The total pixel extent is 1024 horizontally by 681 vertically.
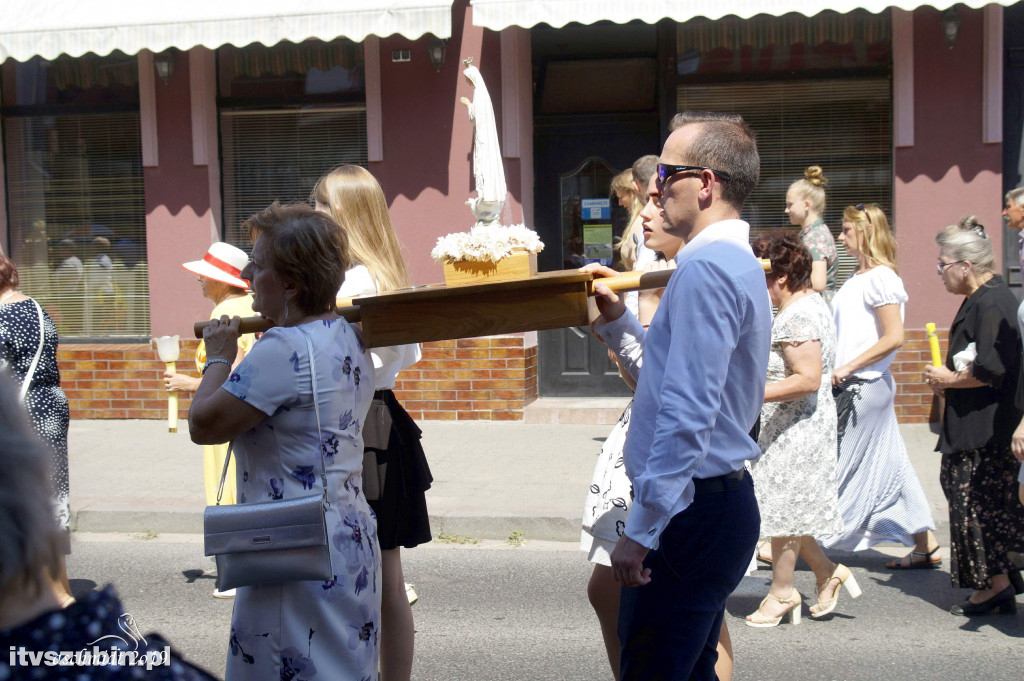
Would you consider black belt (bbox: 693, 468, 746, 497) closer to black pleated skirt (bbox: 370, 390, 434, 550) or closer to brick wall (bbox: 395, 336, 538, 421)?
black pleated skirt (bbox: 370, 390, 434, 550)

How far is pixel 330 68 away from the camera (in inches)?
A: 388

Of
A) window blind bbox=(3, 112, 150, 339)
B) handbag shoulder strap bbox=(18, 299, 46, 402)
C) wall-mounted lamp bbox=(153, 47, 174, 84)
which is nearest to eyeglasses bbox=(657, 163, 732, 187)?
handbag shoulder strap bbox=(18, 299, 46, 402)

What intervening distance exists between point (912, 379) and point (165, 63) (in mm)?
7337

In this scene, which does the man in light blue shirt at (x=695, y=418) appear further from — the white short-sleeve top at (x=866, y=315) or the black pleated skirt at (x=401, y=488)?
the white short-sleeve top at (x=866, y=315)

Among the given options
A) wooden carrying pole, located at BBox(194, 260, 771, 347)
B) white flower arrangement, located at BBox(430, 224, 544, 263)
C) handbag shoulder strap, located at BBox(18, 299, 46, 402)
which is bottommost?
handbag shoulder strap, located at BBox(18, 299, 46, 402)

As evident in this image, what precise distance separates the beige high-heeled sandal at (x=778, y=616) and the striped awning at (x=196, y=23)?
5593 mm

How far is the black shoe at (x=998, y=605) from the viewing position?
4785mm

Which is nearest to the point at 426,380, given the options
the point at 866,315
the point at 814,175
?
the point at 814,175

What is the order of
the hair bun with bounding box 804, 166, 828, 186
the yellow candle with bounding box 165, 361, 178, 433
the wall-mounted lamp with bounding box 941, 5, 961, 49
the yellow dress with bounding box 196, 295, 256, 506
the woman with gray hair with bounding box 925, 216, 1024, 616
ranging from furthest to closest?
the wall-mounted lamp with bounding box 941, 5, 961, 49
the hair bun with bounding box 804, 166, 828, 186
the yellow dress with bounding box 196, 295, 256, 506
the woman with gray hair with bounding box 925, 216, 1024, 616
the yellow candle with bounding box 165, 361, 178, 433

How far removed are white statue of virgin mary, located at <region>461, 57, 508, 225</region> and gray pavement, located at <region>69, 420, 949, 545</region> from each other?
1.89m

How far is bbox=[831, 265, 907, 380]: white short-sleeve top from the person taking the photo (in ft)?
18.6

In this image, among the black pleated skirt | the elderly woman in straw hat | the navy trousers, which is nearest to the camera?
the navy trousers

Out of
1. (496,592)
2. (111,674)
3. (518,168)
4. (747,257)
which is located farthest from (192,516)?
(111,674)

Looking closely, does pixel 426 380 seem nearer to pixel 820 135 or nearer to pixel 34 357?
pixel 820 135
